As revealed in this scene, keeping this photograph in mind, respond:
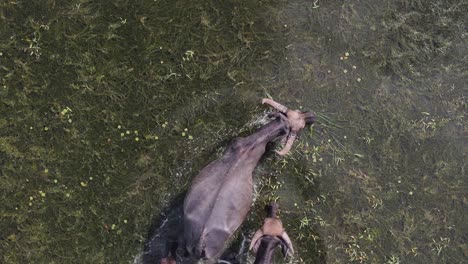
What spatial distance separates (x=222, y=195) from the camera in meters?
7.84

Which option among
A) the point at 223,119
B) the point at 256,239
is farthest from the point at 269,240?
the point at 223,119

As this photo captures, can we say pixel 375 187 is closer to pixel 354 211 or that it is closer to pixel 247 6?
pixel 354 211

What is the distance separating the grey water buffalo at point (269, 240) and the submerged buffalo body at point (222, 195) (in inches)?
15.2

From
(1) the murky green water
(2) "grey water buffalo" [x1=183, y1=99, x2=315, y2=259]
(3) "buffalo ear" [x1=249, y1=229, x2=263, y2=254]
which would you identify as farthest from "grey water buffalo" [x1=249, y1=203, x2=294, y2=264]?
(1) the murky green water

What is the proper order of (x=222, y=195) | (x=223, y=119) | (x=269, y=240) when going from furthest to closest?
1. (x=223, y=119)
2. (x=269, y=240)
3. (x=222, y=195)

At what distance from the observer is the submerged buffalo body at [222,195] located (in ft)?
25.7

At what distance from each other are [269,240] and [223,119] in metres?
2.07

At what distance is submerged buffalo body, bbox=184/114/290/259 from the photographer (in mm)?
7848

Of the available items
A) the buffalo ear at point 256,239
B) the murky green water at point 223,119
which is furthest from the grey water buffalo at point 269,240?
the murky green water at point 223,119

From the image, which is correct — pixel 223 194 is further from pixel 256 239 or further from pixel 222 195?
pixel 256 239

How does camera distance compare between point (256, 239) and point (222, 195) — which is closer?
point (222, 195)

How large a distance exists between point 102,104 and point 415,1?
520 centimetres

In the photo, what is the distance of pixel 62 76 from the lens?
9.27 m

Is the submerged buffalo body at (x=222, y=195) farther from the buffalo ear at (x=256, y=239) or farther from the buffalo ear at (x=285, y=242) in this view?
the buffalo ear at (x=285, y=242)
